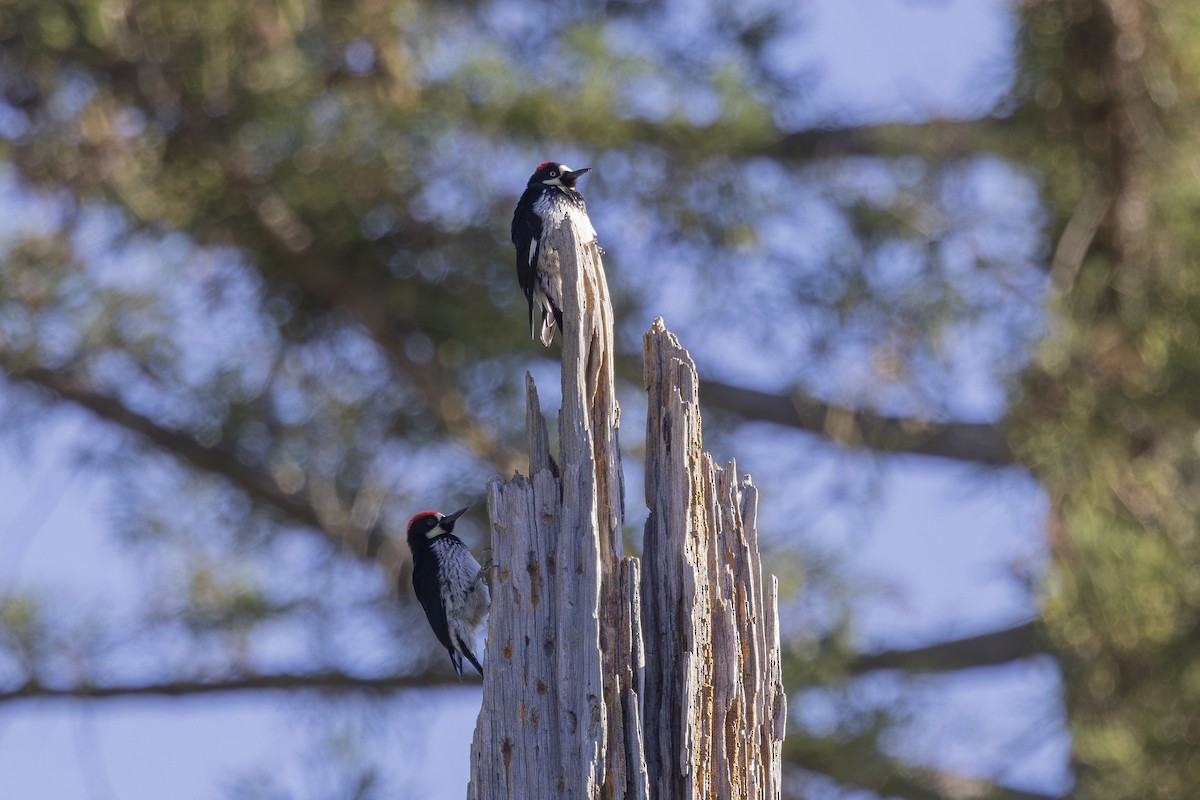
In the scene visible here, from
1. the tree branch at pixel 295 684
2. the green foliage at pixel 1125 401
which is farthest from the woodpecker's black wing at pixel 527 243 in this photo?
the tree branch at pixel 295 684

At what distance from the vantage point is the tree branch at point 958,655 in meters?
8.20

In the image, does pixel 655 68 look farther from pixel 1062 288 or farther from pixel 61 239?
pixel 61 239

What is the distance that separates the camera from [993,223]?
8.38m

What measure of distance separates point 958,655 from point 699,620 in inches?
206

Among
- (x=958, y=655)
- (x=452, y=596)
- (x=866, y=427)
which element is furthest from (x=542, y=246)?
(x=958, y=655)

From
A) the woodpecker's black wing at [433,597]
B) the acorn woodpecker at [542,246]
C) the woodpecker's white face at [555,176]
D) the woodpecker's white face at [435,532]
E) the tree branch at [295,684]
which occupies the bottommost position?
the woodpecker's black wing at [433,597]

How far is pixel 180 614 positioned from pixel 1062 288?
4.89 metres

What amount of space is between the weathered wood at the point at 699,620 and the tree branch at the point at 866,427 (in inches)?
177

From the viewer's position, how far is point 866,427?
8.21 meters

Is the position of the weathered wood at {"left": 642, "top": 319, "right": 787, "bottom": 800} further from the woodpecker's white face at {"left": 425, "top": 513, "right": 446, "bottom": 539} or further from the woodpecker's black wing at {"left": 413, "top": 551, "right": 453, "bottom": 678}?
the woodpecker's white face at {"left": 425, "top": 513, "right": 446, "bottom": 539}

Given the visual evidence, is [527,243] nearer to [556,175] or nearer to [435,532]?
→ [556,175]

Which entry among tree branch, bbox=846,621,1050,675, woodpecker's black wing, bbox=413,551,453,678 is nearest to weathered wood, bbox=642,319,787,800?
woodpecker's black wing, bbox=413,551,453,678

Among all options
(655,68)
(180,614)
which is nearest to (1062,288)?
(655,68)

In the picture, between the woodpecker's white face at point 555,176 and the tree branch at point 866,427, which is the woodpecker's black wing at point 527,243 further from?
the tree branch at point 866,427
